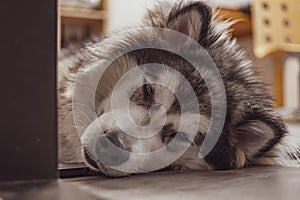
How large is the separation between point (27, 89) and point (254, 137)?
611mm

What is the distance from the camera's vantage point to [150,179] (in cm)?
76

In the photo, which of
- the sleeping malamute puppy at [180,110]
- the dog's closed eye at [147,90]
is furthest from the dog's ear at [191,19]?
the dog's closed eye at [147,90]

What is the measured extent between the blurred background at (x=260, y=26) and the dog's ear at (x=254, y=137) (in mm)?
2167

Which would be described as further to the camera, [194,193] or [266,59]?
[266,59]

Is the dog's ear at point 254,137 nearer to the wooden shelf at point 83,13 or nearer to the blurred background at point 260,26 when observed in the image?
the blurred background at point 260,26

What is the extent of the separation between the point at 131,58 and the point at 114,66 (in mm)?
54

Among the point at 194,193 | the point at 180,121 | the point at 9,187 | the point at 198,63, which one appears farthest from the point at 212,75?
the point at 9,187

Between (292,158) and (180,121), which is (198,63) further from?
(292,158)

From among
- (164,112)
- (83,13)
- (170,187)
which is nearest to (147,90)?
(164,112)

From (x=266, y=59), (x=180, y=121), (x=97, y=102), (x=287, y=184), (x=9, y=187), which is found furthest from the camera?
(x=266, y=59)

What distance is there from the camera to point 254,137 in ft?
3.45

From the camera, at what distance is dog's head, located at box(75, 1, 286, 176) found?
0.91m

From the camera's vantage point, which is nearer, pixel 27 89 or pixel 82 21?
pixel 27 89

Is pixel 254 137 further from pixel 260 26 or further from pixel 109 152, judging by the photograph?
pixel 260 26
